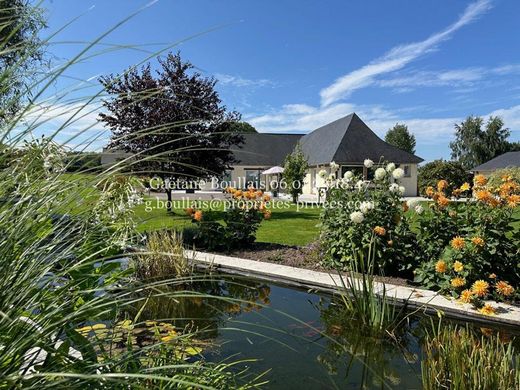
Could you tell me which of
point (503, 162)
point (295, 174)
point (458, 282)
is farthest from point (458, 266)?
point (503, 162)

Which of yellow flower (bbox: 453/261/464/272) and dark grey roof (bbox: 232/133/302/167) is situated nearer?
yellow flower (bbox: 453/261/464/272)

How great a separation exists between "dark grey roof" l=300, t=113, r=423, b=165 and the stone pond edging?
2040 cm

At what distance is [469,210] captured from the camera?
4574mm

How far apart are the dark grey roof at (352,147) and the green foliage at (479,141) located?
28.5 m

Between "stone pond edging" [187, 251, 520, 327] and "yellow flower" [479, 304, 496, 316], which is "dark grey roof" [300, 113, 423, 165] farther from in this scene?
"yellow flower" [479, 304, 496, 316]

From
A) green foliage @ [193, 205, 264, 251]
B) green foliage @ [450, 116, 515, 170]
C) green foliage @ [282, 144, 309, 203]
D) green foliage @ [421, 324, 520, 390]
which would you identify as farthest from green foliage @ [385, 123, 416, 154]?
green foliage @ [421, 324, 520, 390]

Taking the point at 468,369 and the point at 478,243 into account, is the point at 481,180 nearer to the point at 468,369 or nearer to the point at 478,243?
the point at 478,243

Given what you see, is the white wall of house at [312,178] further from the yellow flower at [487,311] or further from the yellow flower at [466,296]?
the yellow flower at [487,311]

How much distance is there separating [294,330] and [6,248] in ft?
9.83

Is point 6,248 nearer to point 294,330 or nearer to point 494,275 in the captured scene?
point 294,330

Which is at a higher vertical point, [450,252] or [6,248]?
[6,248]

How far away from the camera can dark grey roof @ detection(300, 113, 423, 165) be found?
2597 cm

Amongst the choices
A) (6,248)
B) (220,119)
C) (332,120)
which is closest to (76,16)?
(6,248)

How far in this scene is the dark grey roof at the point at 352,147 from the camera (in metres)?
26.0
